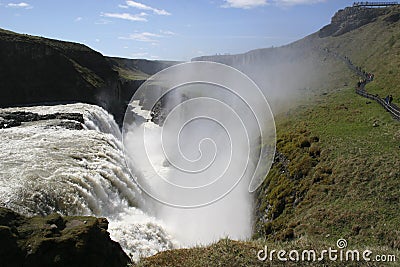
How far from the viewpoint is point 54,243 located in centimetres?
1064

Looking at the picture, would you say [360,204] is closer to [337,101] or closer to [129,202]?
[129,202]

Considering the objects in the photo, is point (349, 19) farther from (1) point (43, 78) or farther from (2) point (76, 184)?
(2) point (76, 184)

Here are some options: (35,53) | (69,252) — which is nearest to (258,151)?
(69,252)

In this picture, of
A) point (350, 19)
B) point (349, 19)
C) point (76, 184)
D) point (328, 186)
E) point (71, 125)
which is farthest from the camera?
point (349, 19)

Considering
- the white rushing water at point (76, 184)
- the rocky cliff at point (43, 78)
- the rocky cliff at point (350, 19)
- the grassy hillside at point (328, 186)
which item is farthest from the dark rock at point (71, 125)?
the rocky cliff at point (350, 19)

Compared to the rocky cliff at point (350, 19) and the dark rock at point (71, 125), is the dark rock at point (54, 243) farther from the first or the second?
the rocky cliff at point (350, 19)

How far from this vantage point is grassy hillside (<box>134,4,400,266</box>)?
12367 millimetres

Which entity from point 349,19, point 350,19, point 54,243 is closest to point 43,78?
point 54,243

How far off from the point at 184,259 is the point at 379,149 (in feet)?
64.5

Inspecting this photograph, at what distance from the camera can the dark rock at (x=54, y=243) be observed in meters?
10.2

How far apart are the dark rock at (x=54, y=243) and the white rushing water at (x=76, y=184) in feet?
16.6

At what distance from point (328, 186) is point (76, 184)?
17035 millimetres

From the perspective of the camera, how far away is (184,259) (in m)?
11.6

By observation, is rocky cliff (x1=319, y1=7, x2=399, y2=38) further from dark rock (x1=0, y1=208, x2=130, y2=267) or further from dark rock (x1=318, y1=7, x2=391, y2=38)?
dark rock (x1=0, y1=208, x2=130, y2=267)
